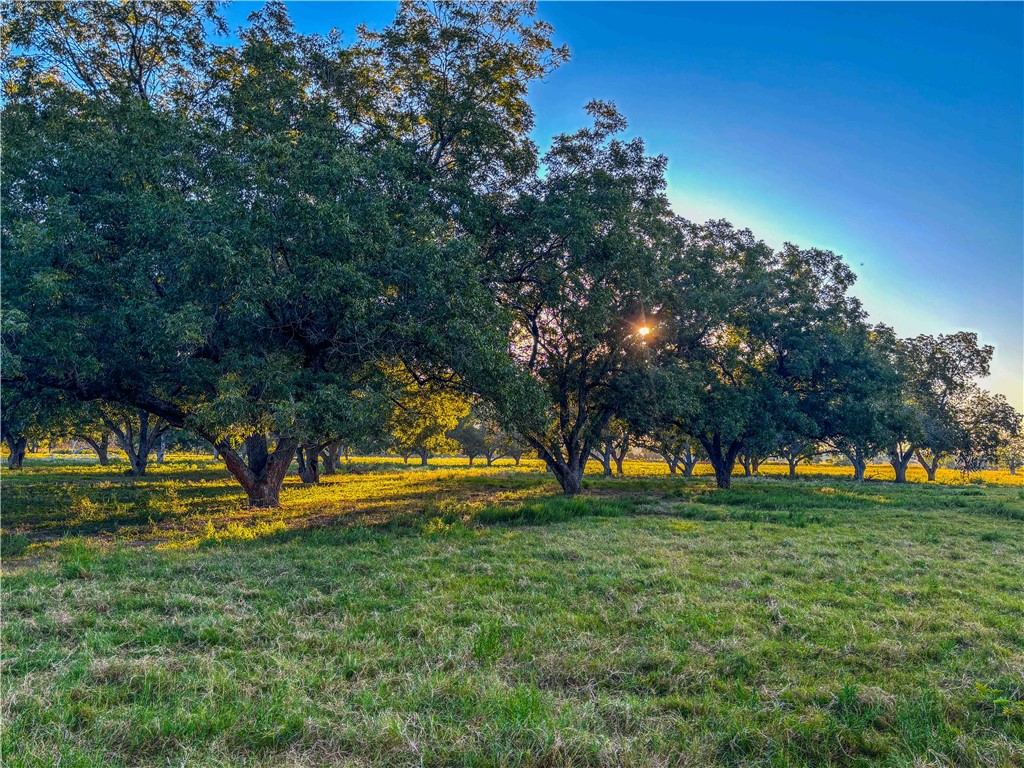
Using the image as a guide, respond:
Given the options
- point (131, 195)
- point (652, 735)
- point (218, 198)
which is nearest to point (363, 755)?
point (652, 735)

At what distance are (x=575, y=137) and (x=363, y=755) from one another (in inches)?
817

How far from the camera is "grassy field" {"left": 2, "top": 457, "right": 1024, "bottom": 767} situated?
13.1 ft

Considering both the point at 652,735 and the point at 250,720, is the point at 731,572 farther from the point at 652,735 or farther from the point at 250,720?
the point at 250,720

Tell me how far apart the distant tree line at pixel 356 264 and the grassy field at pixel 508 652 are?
5017 millimetres

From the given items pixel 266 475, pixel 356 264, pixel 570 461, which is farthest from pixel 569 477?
pixel 356 264

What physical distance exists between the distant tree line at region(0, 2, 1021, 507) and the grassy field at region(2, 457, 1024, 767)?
198 inches

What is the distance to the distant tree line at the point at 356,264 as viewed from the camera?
13.4 m

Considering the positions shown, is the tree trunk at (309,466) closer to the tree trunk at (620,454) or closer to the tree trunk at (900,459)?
the tree trunk at (620,454)

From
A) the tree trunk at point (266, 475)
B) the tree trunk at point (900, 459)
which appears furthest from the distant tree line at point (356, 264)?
the tree trunk at point (900, 459)

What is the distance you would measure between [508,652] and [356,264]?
10.8 m

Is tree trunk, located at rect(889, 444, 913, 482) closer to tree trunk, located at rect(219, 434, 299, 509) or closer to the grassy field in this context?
the grassy field

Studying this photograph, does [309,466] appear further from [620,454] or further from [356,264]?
[620,454]

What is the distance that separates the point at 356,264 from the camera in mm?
13883

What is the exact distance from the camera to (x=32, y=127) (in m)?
16.5
